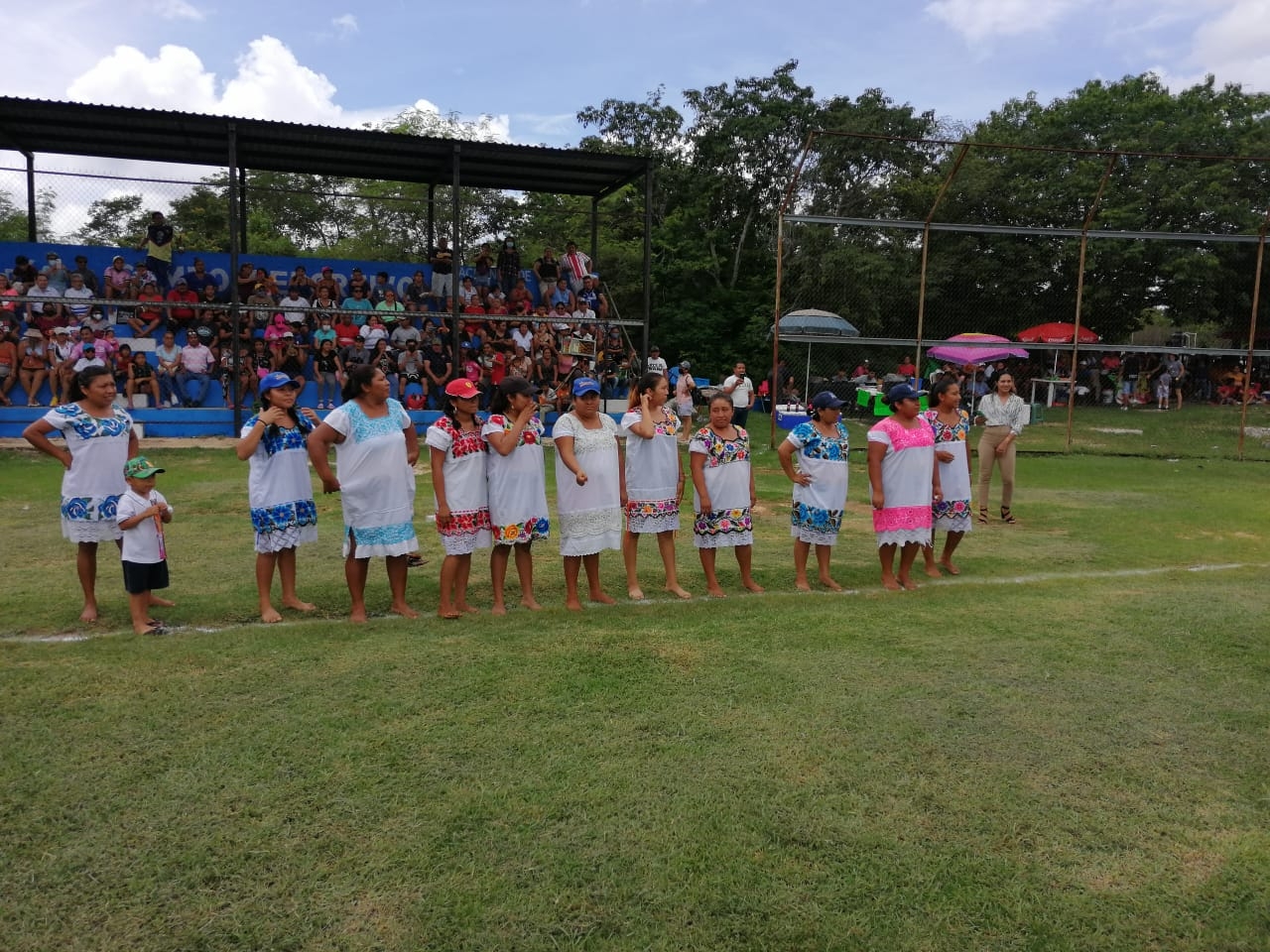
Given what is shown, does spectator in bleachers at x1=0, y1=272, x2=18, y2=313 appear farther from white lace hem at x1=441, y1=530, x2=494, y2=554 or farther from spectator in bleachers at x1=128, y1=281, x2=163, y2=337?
white lace hem at x1=441, y1=530, x2=494, y2=554

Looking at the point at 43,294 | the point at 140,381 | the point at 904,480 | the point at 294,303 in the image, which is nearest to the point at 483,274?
the point at 294,303

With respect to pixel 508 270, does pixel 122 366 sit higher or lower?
lower

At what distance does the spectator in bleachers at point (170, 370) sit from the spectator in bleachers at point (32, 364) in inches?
66.8

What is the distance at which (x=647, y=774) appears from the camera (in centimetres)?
379

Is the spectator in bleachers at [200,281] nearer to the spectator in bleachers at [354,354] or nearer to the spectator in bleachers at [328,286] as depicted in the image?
the spectator in bleachers at [328,286]

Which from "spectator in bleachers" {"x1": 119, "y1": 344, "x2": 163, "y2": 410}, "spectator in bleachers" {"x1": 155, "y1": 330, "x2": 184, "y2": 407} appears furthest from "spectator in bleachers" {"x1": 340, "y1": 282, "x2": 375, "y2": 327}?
"spectator in bleachers" {"x1": 119, "y1": 344, "x2": 163, "y2": 410}

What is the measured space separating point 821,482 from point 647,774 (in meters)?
3.54

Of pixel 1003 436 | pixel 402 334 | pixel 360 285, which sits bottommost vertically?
pixel 1003 436

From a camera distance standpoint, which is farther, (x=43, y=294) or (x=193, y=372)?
(x=193, y=372)

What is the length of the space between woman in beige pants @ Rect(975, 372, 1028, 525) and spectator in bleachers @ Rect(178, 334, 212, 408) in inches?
503

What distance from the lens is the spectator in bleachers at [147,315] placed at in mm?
16859

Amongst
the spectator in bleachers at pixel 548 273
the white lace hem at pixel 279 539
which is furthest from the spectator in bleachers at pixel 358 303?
the white lace hem at pixel 279 539

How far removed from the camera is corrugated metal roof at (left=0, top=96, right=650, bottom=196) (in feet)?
49.8

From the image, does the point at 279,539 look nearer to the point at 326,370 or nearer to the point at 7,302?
the point at 326,370
